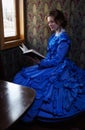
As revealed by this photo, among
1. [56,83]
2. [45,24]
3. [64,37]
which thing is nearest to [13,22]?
[45,24]

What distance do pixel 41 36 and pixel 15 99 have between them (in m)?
1.71

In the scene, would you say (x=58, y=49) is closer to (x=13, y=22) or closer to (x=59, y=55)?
(x=59, y=55)

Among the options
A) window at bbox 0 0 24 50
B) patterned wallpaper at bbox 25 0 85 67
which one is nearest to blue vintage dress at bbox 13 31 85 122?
patterned wallpaper at bbox 25 0 85 67

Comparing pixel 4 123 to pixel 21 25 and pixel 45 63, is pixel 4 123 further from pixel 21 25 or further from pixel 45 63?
pixel 21 25

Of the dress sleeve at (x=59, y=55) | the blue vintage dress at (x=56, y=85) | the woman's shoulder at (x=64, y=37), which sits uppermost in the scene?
the woman's shoulder at (x=64, y=37)

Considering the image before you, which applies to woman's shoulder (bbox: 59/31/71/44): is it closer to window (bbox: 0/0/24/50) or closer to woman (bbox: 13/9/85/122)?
woman (bbox: 13/9/85/122)

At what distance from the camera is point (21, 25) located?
2.80 m

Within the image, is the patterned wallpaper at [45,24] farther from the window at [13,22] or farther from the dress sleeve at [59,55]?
the dress sleeve at [59,55]

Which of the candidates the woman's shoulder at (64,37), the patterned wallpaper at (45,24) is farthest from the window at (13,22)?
the woman's shoulder at (64,37)

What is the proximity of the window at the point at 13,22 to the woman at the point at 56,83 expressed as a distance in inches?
24.5

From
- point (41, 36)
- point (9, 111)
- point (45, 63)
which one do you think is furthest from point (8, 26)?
point (9, 111)

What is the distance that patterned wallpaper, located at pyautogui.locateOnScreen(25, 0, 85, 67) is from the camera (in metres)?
2.50

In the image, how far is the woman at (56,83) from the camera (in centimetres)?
191

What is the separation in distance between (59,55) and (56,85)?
0.36 metres
